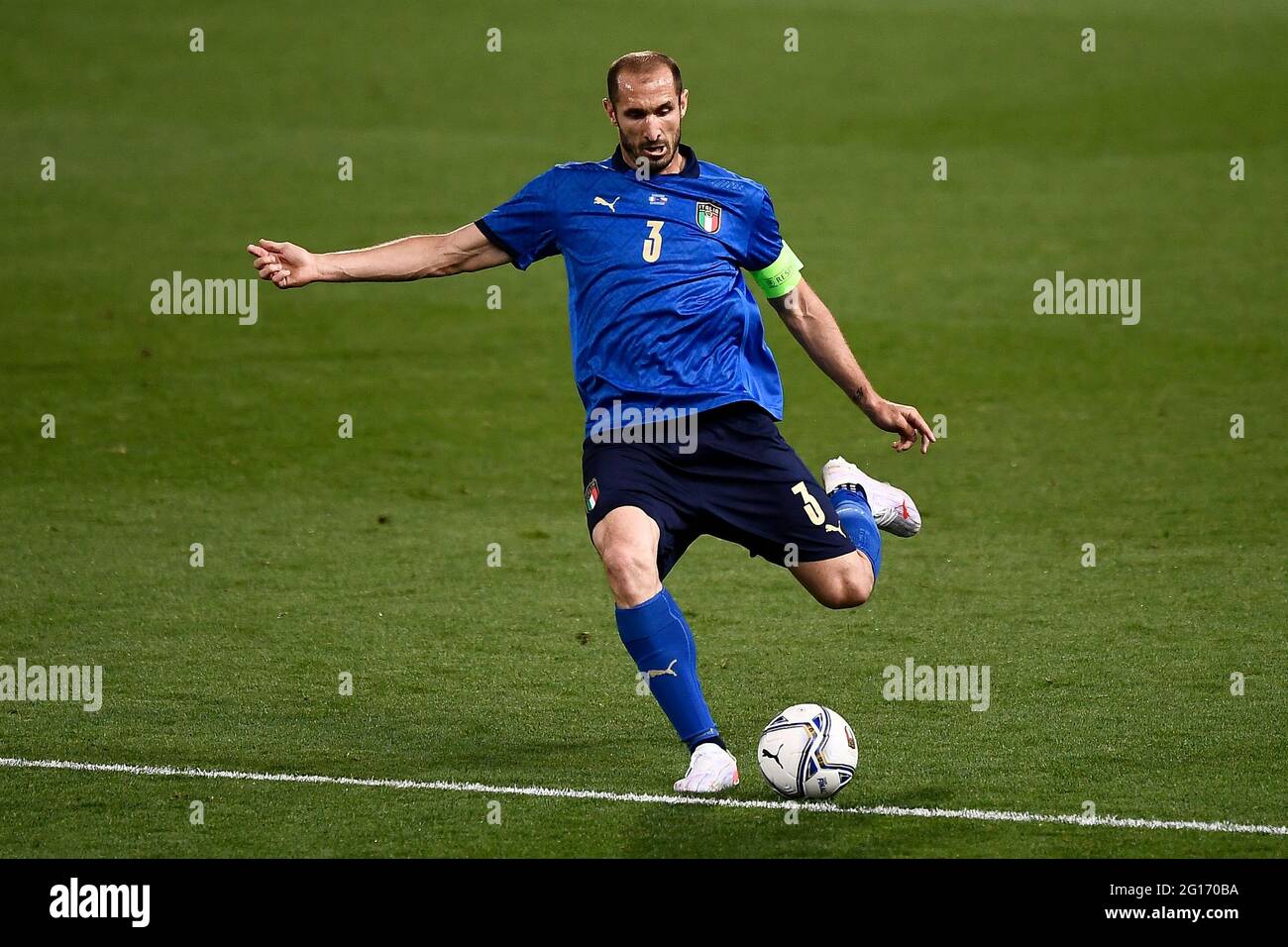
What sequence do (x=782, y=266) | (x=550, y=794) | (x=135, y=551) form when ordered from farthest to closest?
1. (x=135, y=551)
2. (x=782, y=266)
3. (x=550, y=794)

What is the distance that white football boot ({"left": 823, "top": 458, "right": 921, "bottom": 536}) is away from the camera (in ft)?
25.0

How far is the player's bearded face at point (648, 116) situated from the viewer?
662 centimetres

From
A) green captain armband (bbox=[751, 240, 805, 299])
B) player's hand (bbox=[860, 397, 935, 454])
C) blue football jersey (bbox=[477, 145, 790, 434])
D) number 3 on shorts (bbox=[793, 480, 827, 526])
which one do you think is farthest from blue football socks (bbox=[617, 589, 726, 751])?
green captain armband (bbox=[751, 240, 805, 299])

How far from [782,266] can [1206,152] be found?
17695 millimetres

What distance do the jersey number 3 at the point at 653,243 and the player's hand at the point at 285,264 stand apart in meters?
1.14

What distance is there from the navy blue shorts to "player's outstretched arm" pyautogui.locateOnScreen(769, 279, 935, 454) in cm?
41

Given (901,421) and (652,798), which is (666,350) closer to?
(901,421)

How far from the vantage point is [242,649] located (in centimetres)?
855

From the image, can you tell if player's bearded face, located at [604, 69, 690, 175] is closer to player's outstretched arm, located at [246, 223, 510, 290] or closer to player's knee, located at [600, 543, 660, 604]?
player's outstretched arm, located at [246, 223, 510, 290]

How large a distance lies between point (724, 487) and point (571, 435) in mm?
7241

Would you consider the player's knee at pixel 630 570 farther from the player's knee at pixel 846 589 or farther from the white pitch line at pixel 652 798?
the player's knee at pixel 846 589

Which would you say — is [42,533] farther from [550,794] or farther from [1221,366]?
[1221,366]

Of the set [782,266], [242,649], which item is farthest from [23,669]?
[782,266]

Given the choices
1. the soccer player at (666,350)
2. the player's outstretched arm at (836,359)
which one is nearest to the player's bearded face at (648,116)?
the soccer player at (666,350)
